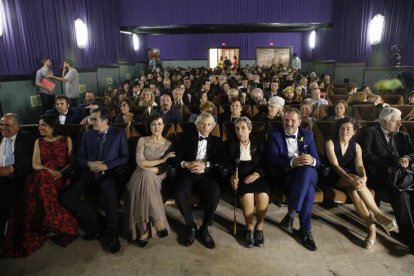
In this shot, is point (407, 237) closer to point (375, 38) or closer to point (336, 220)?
point (336, 220)

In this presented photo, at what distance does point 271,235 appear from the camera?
257cm

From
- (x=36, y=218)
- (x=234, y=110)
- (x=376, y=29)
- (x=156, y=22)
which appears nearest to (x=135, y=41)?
(x=156, y=22)

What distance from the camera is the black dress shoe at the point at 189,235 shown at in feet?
8.04

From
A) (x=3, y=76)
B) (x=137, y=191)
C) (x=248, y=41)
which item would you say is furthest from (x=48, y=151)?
(x=248, y=41)

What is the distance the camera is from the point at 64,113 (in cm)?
371

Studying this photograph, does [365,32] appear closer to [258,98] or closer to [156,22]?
[258,98]

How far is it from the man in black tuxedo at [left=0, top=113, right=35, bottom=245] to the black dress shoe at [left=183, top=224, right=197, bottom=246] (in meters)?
1.43

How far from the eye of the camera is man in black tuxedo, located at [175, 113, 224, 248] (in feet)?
8.11

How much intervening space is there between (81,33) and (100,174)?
778 cm

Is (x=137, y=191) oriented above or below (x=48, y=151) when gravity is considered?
below

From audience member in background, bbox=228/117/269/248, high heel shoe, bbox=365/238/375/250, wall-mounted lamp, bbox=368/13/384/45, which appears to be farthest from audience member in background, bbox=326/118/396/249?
wall-mounted lamp, bbox=368/13/384/45

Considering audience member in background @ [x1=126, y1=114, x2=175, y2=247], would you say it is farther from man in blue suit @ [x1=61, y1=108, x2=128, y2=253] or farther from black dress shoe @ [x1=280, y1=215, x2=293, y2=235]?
black dress shoe @ [x1=280, y1=215, x2=293, y2=235]

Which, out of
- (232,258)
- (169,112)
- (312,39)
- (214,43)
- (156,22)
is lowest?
(232,258)

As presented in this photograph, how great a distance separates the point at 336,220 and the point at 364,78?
8352 mm
